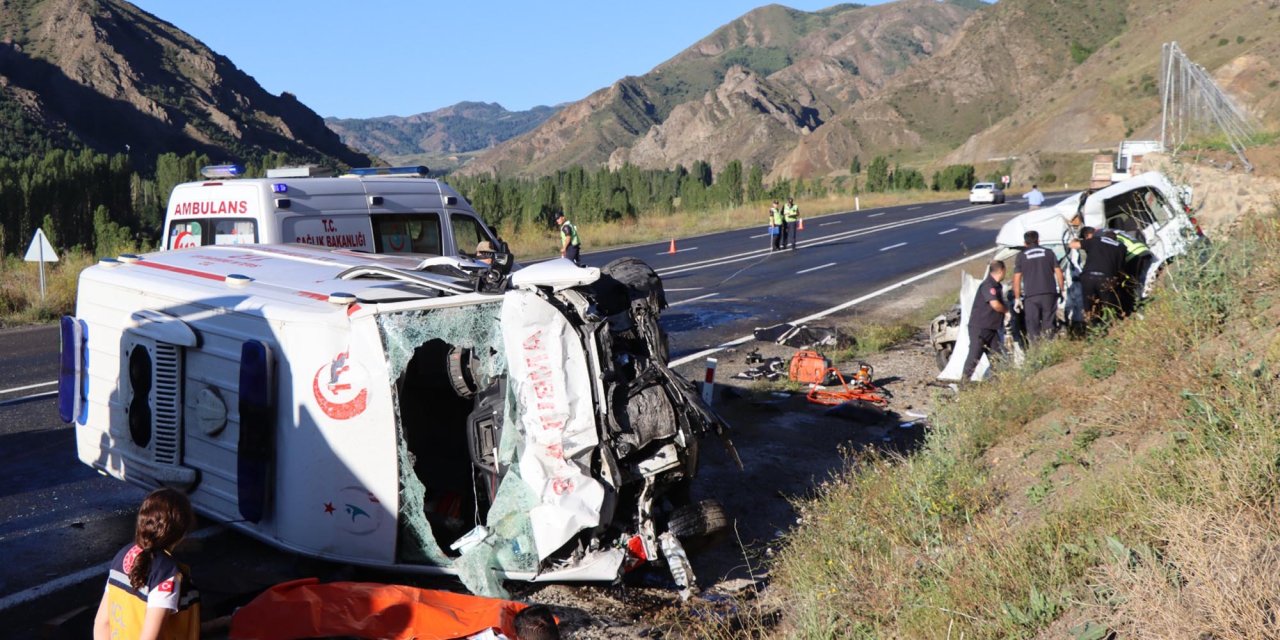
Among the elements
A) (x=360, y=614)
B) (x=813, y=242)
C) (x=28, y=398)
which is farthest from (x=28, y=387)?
(x=813, y=242)

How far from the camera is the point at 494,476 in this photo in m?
5.89

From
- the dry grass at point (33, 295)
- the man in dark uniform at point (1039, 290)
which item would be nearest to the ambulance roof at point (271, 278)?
the man in dark uniform at point (1039, 290)

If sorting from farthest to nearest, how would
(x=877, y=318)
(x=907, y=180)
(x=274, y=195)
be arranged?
(x=907, y=180), (x=877, y=318), (x=274, y=195)

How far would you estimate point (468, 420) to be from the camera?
19.7ft

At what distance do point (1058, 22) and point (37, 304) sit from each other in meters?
158

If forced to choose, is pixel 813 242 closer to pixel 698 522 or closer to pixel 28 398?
pixel 28 398

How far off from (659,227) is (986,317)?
31.3m

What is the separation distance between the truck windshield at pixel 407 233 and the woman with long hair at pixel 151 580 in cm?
750

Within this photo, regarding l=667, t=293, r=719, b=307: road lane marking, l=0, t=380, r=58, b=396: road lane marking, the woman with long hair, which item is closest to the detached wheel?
the woman with long hair

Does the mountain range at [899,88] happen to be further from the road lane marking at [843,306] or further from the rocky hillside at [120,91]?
the road lane marking at [843,306]

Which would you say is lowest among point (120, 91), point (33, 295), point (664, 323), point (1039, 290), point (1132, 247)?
point (664, 323)

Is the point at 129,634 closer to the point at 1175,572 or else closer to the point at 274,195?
the point at 1175,572

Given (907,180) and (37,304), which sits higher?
(907,180)

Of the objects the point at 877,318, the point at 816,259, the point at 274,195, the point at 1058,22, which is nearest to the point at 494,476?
the point at 274,195
